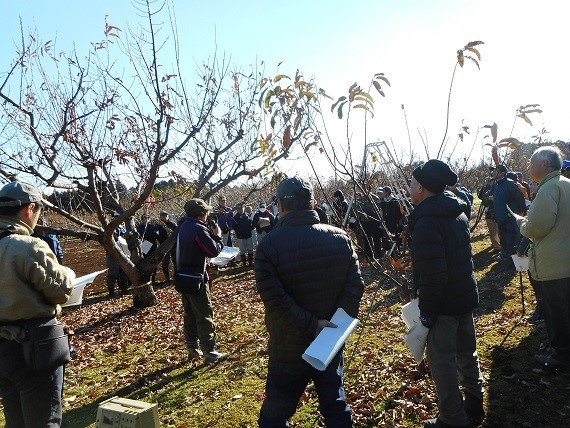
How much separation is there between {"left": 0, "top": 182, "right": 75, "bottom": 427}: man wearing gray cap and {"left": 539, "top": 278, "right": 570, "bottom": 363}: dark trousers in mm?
3928

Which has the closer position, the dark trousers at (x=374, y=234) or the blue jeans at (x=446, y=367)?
the blue jeans at (x=446, y=367)

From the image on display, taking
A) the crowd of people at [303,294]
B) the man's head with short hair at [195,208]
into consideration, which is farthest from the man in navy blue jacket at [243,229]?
the crowd of people at [303,294]

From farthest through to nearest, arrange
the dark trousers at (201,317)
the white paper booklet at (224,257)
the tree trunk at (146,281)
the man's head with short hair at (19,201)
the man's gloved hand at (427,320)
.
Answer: the tree trunk at (146,281)
the white paper booklet at (224,257)
the dark trousers at (201,317)
the man's gloved hand at (427,320)
the man's head with short hair at (19,201)

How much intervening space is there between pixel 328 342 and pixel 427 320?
84 cm

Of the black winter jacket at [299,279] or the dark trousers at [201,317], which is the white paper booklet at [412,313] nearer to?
the black winter jacket at [299,279]

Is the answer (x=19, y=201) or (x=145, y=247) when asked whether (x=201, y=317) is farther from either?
(x=145, y=247)

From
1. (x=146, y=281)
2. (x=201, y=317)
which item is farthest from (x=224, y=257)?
(x=146, y=281)

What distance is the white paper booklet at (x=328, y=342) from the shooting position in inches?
105

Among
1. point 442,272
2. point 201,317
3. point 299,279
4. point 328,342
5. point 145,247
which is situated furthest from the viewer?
point 145,247

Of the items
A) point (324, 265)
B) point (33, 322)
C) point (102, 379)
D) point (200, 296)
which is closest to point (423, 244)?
point (324, 265)

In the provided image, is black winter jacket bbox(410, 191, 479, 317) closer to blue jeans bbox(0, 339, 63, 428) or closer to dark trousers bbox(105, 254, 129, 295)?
blue jeans bbox(0, 339, 63, 428)

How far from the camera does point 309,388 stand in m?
4.62

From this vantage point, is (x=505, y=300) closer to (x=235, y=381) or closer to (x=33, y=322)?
(x=235, y=381)

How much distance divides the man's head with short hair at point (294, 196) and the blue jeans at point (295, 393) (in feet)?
3.27
